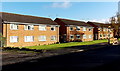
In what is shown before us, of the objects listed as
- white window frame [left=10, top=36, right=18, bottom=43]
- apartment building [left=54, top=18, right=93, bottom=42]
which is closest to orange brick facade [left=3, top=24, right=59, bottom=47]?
white window frame [left=10, top=36, right=18, bottom=43]

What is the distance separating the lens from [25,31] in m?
32.5

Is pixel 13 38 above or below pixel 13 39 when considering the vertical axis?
above

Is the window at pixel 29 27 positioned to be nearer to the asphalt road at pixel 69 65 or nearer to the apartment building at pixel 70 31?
the apartment building at pixel 70 31

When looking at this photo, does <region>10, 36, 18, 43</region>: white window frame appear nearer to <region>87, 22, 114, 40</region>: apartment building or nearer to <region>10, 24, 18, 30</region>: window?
<region>10, 24, 18, 30</region>: window

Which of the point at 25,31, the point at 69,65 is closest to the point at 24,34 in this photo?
the point at 25,31

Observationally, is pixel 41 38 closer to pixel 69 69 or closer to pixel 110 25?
pixel 69 69

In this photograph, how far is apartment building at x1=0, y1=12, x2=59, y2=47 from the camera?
2918 cm

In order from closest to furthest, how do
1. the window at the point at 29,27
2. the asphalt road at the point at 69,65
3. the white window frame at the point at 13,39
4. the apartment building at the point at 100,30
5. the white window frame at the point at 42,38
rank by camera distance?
1. the asphalt road at the point at 69,65
2. the white window frame at the point at 13,39
3. the window at the point at 29,27
4. the white window frame at the point at 42,38
5. the apartment building at the point at 100,30

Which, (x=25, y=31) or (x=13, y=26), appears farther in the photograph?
(x=25, y=31)

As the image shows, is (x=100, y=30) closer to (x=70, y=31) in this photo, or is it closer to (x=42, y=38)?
(x=70, y=31)

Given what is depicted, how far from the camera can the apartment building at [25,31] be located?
29177 mm

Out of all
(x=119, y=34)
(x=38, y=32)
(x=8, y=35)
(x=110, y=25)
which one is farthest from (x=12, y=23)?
(x=119, y=34)

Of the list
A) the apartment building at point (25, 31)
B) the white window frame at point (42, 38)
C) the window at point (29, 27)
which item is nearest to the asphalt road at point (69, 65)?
the apartment building at point (25, 31)

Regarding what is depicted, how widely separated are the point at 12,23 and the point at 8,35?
2484 mm
